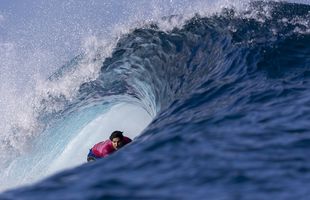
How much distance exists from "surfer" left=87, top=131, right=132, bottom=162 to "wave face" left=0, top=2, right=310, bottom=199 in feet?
4.28

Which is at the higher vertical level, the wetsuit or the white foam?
the white foam

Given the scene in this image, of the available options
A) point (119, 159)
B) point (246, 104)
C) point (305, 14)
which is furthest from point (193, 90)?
point (305, 14)

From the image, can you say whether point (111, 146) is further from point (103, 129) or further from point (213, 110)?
point (103, 129)

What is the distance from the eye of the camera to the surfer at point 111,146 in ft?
34.3

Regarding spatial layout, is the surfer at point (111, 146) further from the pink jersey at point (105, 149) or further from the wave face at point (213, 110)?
the wave face at point (213, 110)

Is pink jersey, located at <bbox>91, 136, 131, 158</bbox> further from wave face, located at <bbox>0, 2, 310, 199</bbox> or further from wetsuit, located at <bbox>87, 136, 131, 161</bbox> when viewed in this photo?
wave face, located at <bbox>0, 2, 310, 199</bbox>

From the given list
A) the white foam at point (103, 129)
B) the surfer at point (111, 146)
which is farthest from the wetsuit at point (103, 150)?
the white foam at point (103, 129)

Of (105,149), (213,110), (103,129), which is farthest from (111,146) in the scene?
(103,129)

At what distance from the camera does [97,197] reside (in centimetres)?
444

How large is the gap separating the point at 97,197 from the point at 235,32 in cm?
898

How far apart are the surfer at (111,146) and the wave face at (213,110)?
1303 mm

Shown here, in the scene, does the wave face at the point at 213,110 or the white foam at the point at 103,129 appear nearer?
the wave face at the point at 213,110

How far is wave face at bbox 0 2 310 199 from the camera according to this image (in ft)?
15.8

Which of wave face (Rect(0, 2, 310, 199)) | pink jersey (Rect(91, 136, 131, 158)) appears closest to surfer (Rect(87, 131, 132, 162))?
pink jersey (Rect(91, 136, 131, 158))
